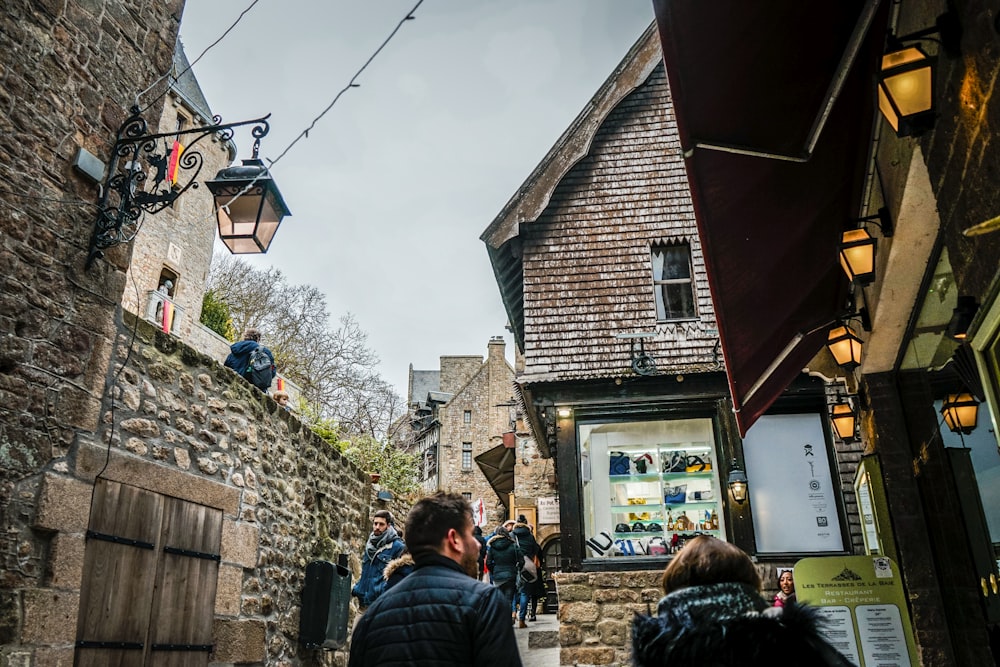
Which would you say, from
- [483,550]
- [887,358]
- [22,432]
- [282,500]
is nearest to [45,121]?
[22,432]

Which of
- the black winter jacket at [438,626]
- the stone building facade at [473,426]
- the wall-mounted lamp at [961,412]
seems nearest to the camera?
the black winter jacket at [438,626]

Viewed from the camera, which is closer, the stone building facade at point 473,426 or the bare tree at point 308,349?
the bare tree at point 308,349

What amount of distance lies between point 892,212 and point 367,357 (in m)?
22.9

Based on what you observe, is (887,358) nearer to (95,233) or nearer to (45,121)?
(95,233)

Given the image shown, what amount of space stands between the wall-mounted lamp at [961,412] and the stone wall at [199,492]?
18.0ft

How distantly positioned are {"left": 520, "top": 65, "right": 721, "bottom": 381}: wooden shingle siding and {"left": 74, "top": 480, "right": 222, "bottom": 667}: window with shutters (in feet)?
21.1

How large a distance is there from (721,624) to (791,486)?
991 cm

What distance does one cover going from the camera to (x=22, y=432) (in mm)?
4516

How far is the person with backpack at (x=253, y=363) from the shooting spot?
7812 millimetres

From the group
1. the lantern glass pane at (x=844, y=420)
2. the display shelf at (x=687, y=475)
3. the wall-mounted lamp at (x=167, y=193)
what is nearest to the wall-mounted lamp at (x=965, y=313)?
the lantern glass pane at (x=844, y=420)

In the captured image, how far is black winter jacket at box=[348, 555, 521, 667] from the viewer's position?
2.66 metres

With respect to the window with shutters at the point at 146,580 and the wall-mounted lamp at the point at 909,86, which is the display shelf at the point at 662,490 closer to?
the window with shutters at the point at 146,580

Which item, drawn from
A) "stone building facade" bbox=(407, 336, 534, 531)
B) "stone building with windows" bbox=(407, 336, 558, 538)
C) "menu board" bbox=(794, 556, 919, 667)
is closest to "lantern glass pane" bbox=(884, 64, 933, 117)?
"menu board" bbox=(794, 556, 919, 667)

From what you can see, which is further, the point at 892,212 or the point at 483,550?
the point at 483,550
